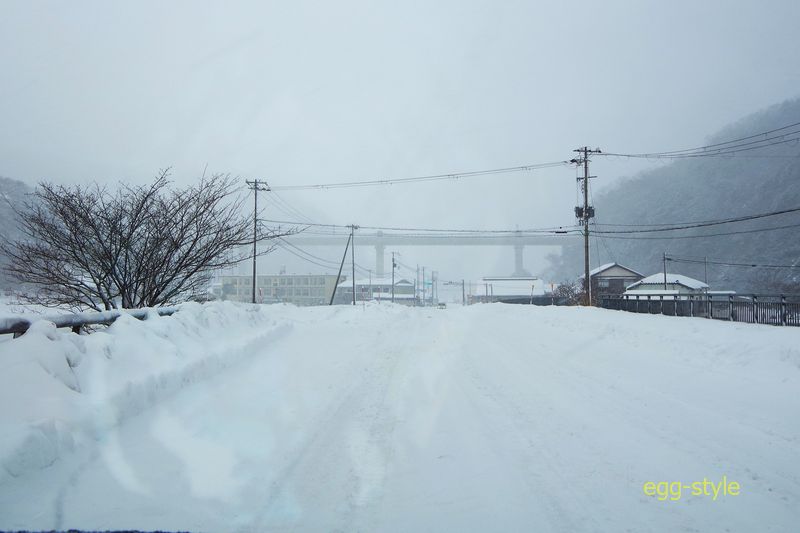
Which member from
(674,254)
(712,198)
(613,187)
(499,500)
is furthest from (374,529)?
(613,187)

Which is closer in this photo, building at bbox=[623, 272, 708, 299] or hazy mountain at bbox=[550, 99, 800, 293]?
building at bbox=[623, 272, 708, 299]

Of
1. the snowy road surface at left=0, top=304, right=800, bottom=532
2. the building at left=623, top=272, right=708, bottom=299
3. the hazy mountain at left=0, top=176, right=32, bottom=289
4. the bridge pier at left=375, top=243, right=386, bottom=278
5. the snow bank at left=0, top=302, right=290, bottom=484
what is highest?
the bridge pier at left=375, top=243, right=386, bottom=278

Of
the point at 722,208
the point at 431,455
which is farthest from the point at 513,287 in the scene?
the point at 431,455

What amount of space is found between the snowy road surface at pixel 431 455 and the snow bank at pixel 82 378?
14 cm

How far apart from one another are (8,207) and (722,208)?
315ft

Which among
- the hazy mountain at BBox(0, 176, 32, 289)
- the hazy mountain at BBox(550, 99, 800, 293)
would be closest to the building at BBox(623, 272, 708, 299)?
the hazy mountain at BBox(550, 99, 800, 293)

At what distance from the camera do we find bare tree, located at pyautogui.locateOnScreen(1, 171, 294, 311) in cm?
971

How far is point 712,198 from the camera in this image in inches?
3260

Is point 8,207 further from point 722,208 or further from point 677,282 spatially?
point 722,208

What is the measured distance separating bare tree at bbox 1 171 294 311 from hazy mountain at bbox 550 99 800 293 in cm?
6242

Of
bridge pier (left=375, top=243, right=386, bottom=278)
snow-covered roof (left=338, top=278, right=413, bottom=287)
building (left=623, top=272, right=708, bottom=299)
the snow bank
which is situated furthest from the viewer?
bridge pier (left=375, top=243, right=386, bottom=278)

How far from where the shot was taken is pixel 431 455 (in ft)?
14.1

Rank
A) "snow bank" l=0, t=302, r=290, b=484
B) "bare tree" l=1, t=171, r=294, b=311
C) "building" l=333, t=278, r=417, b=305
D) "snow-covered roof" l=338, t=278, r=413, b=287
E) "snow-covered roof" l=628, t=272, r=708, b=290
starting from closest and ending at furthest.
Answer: "snow bank" l=0, t=302, r=290, b=484 → "bare tree" l=1, t=171, r=294, b=311 → "snow-covered roof" l=628, t=272, r=708, b=290 → "building" l=333, t=278, r=417, b=305 → "snow-covered roof" l=338, t=278, r=413, b=287

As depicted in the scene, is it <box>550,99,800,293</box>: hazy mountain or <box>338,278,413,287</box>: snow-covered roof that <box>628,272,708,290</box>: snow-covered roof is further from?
<box>338,278,413,287</box>: snow-covered roof
